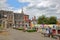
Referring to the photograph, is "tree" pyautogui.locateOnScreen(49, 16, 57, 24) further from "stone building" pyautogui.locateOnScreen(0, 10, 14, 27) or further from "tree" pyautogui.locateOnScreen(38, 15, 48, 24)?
"stone building" pyautogui.locateOnScreen(0, 10, 14, 27)

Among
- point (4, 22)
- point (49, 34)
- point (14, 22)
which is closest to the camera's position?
point (49, 34)

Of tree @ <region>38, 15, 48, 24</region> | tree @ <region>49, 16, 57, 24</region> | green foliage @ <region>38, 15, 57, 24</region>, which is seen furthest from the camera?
tree @ <region>38, 15, 48, 24</region>

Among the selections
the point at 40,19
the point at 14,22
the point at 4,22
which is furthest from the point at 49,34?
the point at 14,22

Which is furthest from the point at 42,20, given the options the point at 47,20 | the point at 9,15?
the point at 9,15

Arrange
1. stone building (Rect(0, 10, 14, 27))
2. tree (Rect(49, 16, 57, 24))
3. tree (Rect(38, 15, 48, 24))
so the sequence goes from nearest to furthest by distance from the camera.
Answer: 1. tree (Rect(49, 16, 57, 24))
2. tree (Rect(38, 15, 48, 24))
3. stone building (Rect(0, 10, 14, 27))

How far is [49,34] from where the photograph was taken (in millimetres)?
25500

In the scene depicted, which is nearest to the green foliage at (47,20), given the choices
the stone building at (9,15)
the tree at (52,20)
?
the tree at (52,20)

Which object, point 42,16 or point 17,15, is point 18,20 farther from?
point 42,16

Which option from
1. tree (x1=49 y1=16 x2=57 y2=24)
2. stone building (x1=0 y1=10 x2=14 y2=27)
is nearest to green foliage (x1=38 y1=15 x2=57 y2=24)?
tree (x1=49 y1=16 x2=57 y2=24)

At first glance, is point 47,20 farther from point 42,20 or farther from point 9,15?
point 9,15

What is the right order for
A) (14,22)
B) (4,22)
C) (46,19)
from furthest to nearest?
(14,22)
(46,19)
(4,22)

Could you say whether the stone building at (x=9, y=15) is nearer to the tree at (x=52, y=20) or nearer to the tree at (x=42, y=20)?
the tree at (x=42, y=20)

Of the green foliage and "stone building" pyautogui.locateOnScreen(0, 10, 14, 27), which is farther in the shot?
"stone building" pyautogui.locateOnScreen(0, 10, 14, 27)

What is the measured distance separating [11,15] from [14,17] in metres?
4.06
